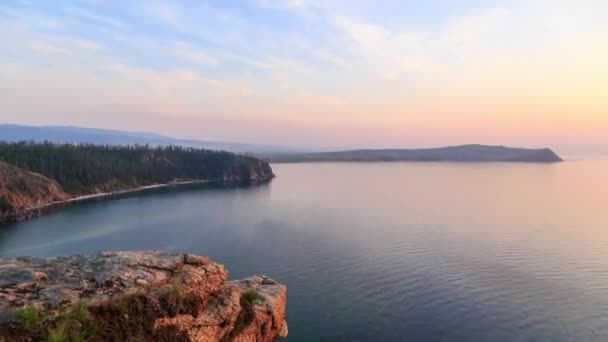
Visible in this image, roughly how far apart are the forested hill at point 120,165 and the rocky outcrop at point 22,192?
8.91 metres

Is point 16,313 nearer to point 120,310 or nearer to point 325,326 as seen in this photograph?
point 120,310

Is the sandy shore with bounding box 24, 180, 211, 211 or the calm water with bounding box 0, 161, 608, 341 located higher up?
the calm water with bounding box 0, 161, 608, 341

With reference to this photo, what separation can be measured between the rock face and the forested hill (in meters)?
121

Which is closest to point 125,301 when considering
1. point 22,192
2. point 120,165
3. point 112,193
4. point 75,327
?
point 75,327

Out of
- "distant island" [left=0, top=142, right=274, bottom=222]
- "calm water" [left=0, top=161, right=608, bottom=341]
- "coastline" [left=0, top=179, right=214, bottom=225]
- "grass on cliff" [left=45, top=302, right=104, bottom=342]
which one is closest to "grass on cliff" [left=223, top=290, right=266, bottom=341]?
"grass on cliff" [left=45, top=302, right=104, bottom=342]

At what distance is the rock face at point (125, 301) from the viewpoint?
36.2 feet

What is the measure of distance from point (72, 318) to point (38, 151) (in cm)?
14324

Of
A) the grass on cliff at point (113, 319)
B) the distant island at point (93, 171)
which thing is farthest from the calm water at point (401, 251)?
the grass on cliff at point (113, 319)

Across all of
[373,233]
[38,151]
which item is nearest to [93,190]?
[38,151]

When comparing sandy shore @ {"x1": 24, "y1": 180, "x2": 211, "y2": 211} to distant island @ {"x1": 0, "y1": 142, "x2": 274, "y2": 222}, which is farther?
sandy shore @ {"x1": 24, "y1": 180, "x2": 211, "y2": 211}

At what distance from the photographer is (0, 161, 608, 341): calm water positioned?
30.3m

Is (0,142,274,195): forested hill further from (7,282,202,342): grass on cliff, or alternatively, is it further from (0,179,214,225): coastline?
(7,282,202,342): grass on cliff

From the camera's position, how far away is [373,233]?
5944 centimetres

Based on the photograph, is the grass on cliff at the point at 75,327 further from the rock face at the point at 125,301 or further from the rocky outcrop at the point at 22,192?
the rocky outcrop at the point at 22,192
